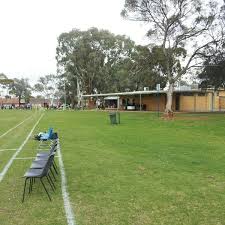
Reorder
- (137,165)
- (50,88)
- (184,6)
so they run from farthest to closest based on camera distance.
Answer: (50,88), (184,6), (137,165)

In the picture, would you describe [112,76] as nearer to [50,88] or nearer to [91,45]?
[91,45]

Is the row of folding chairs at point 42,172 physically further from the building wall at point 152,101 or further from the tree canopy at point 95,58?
the tree canopy at point 95,58

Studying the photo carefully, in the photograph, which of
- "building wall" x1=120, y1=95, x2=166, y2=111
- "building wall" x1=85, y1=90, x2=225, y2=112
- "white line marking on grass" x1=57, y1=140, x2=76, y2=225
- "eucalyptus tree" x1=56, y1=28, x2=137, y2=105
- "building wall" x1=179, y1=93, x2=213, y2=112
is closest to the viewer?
"white line marking on grass" x1=57, y1=140, x2=76, y2=225

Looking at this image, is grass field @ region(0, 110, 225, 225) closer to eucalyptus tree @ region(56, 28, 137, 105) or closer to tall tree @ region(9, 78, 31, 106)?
eucalyptus tree @ region(56, 28, 137, 105)

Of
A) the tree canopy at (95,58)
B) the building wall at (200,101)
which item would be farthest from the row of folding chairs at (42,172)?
the tree canopy at (95,58)

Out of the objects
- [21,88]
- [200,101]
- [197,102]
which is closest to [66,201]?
[197,102]

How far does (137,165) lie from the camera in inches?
458

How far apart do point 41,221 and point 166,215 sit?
2.00 metres

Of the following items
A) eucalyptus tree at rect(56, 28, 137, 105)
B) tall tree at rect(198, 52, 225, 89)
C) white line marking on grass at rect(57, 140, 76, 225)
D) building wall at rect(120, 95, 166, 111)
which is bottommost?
white line marking on grass at rect(57, 140, 76, 225)

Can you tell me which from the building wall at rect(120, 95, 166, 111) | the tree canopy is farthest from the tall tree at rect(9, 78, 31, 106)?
the building wall at rect(120, 95, 166, 111)

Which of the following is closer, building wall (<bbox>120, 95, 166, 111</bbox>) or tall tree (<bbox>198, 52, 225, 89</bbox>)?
tall tree (<bbox>198, 52, 225, 89</bbox>)

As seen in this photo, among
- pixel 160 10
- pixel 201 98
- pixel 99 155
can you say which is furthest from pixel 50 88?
pixel 99 155

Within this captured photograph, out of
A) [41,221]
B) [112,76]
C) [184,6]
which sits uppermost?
[184,6]

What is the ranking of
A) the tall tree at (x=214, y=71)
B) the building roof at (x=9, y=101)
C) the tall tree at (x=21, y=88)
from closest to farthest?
the tall tree at (x=214, y=71)
the tall tree at (x=21, y=88)
the building roof at (x=9, y=101)
